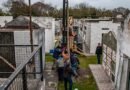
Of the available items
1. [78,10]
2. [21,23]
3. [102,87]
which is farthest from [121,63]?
[78,10]

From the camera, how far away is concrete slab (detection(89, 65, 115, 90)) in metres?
12.1

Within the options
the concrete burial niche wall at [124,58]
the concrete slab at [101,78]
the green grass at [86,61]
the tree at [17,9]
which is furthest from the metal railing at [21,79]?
the tree at [17,9]

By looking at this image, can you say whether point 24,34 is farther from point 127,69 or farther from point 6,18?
point 6,18

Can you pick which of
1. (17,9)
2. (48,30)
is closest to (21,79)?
(48,30)

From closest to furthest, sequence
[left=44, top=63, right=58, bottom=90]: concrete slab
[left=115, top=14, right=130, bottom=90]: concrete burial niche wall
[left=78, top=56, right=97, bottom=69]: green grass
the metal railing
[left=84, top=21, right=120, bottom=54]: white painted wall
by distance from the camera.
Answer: the metal railing, [left=115, top=14, right=130, bottom=90]: concrete burial niche wall, [left=44, top=63, right=58, bottom=90]: concrete slab, [left=78, top=56, right=97, bottom=69]: green grass, [left=84, top=21, right=120, bottom=54]: white painted wall

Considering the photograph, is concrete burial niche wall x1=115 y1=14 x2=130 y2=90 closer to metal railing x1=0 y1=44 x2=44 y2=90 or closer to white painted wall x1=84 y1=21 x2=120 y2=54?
metal railing x1=0 y1=44 x2=44 y2=90

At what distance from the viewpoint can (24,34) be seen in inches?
452

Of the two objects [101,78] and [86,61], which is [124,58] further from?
[86,61]

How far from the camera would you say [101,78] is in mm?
13656

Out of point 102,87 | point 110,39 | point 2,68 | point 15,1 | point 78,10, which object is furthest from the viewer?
point 78,10

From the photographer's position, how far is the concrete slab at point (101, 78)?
12.1 m

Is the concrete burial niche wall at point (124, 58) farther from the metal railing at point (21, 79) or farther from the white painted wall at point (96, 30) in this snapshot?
the white painted wall at point (96, 30)

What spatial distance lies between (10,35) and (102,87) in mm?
4123

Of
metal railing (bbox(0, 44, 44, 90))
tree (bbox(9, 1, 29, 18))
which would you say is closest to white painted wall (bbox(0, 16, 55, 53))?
tree (bbox(9, 1, 29, 18))
